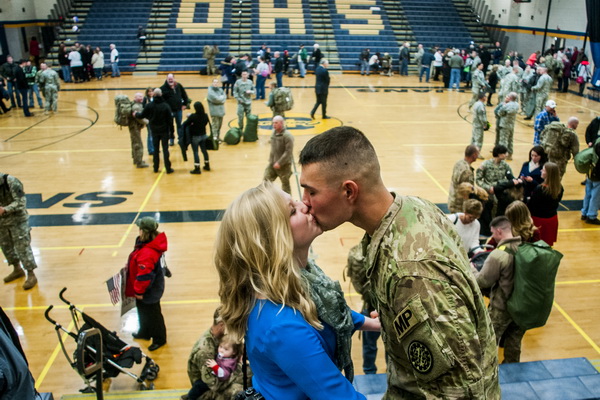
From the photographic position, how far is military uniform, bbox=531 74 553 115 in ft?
Answer: 48.3

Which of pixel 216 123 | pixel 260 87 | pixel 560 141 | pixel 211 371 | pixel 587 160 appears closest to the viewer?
pixel 211 371

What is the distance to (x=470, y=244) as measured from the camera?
5828 mm

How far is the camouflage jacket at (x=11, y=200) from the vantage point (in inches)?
244

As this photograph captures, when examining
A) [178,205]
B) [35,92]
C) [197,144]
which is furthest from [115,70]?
[178,205]

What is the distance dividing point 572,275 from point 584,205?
2334 mm

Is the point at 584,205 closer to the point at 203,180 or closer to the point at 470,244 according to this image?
the point at 470,244

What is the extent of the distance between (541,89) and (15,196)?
557 inches

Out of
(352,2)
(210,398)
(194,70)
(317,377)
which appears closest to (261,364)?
(317,377)

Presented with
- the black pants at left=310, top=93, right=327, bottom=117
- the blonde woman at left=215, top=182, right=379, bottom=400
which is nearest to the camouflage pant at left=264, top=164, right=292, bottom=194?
the black pants at left=310, top=93, right=327, bottom=117

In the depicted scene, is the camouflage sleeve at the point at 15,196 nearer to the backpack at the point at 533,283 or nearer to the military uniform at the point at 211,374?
the military uniform at the point at 211,374

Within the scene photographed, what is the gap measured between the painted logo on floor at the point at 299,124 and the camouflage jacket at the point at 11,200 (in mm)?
8518

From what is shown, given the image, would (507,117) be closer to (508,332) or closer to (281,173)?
(281,173)

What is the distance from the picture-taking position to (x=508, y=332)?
488 cm

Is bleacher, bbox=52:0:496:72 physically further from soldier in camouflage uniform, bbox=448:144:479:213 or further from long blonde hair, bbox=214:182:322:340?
long blonde hair, bbox=214:182:322:340
